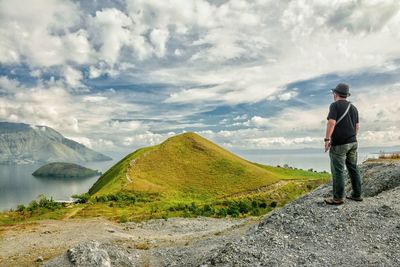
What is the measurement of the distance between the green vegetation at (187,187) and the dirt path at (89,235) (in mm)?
5466

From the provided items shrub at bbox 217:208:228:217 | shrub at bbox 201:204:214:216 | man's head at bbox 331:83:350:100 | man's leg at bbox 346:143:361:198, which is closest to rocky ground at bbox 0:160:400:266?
man's leg at bbox 346:143:361:198

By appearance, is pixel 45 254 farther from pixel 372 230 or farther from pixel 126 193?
pixel 126 193

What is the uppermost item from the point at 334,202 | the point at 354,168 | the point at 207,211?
the point at 354,168

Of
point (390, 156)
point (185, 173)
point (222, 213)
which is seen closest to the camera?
point (390, 156)

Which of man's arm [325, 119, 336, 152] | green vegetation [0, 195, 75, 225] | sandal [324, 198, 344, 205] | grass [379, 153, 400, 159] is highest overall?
man's arm [325, 119, 336, 152]

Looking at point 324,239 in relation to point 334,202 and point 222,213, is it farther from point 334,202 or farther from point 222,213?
point 222,213

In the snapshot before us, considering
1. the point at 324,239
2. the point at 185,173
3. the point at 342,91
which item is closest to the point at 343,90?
the point at 342,91

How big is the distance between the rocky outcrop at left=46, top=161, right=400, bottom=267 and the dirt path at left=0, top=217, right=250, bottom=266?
3270mm

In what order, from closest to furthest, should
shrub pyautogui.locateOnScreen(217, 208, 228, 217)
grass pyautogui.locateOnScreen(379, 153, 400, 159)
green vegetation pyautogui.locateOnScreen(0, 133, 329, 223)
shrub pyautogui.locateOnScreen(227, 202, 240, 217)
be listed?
grass pyautogui.locateOnScreen(379, 153, 400, 159) → shrub pyautogui.locateOnScreen(217, 208, 228, 217) → shrub pyautogui.locateOnScreen(227, 202, 240, 217) → green vegetation pyautogui.locateOnScreen(0, 133, 329, 223)

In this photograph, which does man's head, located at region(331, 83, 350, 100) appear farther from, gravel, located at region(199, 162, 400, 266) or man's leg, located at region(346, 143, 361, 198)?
gravel, located at region(199, 162, 400, 266)

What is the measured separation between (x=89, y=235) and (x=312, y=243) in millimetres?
19546

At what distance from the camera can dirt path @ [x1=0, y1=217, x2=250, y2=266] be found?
1982 cm

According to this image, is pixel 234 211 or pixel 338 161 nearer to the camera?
pixel 338 161

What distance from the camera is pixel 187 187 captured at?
79.9 metres
